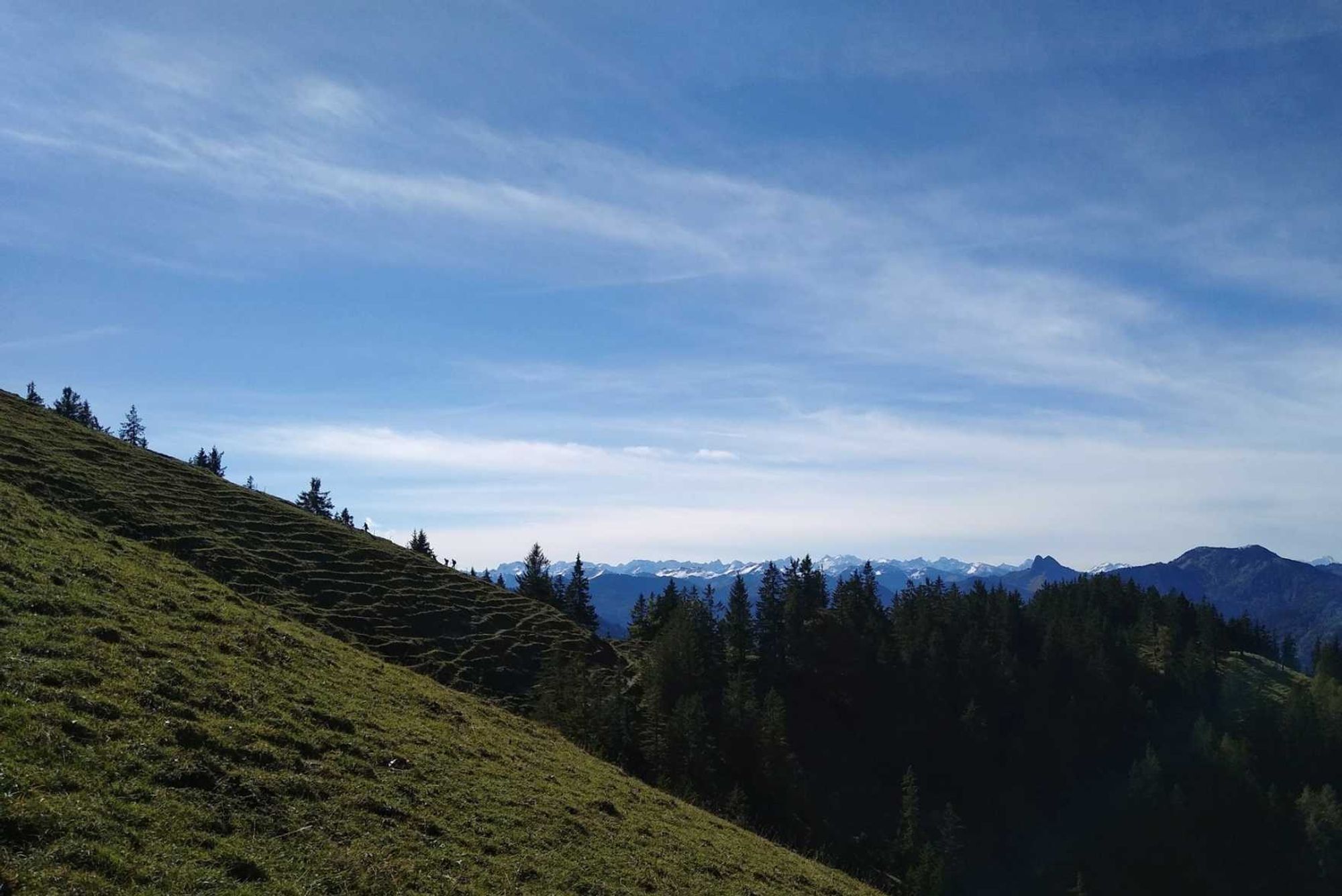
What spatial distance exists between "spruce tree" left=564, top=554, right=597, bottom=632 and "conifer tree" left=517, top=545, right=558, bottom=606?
347 centimetres

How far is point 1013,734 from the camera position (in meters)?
143

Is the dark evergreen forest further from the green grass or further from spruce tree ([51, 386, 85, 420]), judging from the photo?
spruce tree ([51, 386, 85, 420])

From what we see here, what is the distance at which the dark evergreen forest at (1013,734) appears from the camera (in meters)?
109

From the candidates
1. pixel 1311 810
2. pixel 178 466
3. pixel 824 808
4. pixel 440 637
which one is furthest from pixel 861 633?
pixel 178 466

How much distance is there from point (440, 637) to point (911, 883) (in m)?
49.9

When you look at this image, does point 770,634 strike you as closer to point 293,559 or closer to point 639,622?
point 639,622

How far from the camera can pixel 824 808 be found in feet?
344

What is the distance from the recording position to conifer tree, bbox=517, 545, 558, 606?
382 ft

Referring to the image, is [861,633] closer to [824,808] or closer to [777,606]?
[777,606]

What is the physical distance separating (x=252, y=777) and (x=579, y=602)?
11021 cm

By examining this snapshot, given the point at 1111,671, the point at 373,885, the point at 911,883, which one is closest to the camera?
the point at 373,885

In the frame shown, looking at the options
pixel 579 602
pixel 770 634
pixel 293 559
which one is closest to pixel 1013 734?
pixel 770 634

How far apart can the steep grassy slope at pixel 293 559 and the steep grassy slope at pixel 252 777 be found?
19.2 m

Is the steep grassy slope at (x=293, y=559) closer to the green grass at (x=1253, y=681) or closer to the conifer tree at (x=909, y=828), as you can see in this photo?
the conifer tree at (x=909, y=828)
